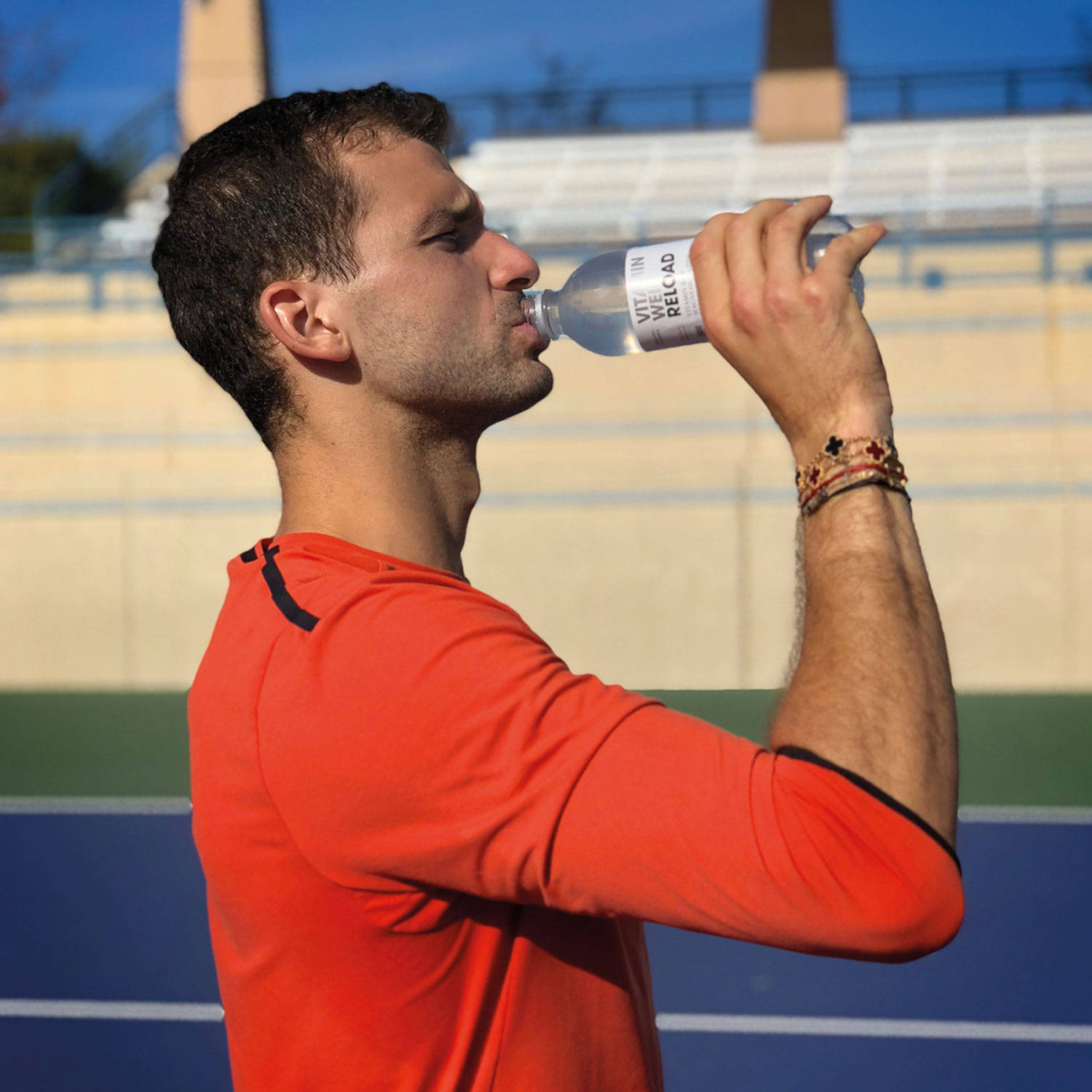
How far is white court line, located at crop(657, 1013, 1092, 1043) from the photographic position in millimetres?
4738

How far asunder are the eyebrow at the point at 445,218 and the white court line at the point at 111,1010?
4.09 m

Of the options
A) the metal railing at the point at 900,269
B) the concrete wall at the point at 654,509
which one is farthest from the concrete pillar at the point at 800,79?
the concrete wall at the point at 654,509

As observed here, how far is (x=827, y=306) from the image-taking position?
1361mm

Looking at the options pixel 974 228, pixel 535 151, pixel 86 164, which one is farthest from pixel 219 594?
pixel 86 164

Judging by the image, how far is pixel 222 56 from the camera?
16438 mm

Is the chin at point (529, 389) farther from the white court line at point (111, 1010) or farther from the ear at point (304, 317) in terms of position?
the white court line at point (111, 1010)

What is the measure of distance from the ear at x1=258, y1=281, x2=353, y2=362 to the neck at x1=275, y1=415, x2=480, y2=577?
0.13 meters

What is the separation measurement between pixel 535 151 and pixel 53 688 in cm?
1330

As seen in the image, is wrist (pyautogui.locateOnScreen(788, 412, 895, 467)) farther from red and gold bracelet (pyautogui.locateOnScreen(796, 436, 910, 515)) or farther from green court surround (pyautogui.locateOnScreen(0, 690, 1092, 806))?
green court surround (pyautogui.locateOnScreen(0, 690, 1092, 806))

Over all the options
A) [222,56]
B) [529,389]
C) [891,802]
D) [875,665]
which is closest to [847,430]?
[875,665]

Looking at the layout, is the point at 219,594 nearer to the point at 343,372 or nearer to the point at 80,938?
the point at 80,938

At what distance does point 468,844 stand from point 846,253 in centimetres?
70

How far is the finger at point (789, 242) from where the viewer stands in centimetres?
137

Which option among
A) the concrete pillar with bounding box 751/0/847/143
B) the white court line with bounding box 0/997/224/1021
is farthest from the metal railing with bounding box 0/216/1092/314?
the white court line with bounding box 0/997/224/1021
